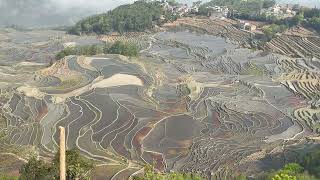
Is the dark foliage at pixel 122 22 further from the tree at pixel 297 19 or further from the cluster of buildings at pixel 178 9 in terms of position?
the tree at pixel 297 19

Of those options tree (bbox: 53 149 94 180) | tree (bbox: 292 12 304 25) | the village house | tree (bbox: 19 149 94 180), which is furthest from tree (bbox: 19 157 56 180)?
tree (bbox: 292 12 304 25)

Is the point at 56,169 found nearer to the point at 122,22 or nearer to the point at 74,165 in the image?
the point at 74,165

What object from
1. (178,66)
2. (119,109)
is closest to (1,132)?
(119,109)

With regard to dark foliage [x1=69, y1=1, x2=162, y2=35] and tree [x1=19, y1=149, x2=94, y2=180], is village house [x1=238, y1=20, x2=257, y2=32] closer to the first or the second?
dark foliage [x1=69, y1=1, x2=162, y2=35]

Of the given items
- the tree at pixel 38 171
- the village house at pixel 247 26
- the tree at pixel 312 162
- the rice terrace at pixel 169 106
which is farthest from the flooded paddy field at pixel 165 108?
the village house at pixel 247 26

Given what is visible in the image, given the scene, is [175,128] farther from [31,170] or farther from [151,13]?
[151,13]
